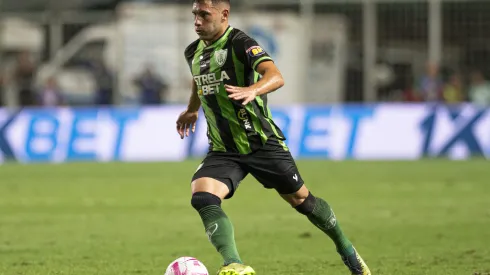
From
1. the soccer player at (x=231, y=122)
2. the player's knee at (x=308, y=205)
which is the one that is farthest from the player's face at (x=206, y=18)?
the player's knee at (x=308, y=205)

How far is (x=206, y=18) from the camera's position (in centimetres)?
795

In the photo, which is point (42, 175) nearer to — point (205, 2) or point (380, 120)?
point (380, 120)

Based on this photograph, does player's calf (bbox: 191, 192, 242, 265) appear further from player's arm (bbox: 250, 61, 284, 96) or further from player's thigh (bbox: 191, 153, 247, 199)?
player's arm (bbox: 250, 61, 284, 96)

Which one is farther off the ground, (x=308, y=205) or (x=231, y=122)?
(x=231, y=122)

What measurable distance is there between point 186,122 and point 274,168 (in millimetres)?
1148

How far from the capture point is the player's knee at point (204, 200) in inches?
305

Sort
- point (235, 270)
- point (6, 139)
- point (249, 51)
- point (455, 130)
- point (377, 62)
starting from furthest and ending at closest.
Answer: point (377, 62) → point (6, 139) → point (455, 130) → point (249, 51) → point (235, 270)

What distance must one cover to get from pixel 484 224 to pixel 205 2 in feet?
20.0

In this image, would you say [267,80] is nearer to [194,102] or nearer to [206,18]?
[206,18]

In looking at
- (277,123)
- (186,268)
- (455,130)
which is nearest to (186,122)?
(186,268)

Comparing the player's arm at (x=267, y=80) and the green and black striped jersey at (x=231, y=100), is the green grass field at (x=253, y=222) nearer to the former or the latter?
the green and black striped jersey at (x=231, y=100)

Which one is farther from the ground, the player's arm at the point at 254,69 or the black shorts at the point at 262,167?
the player's arm at the point at 254,69

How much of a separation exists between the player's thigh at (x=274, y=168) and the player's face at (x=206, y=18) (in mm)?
936

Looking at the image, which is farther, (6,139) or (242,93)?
(6,139)
